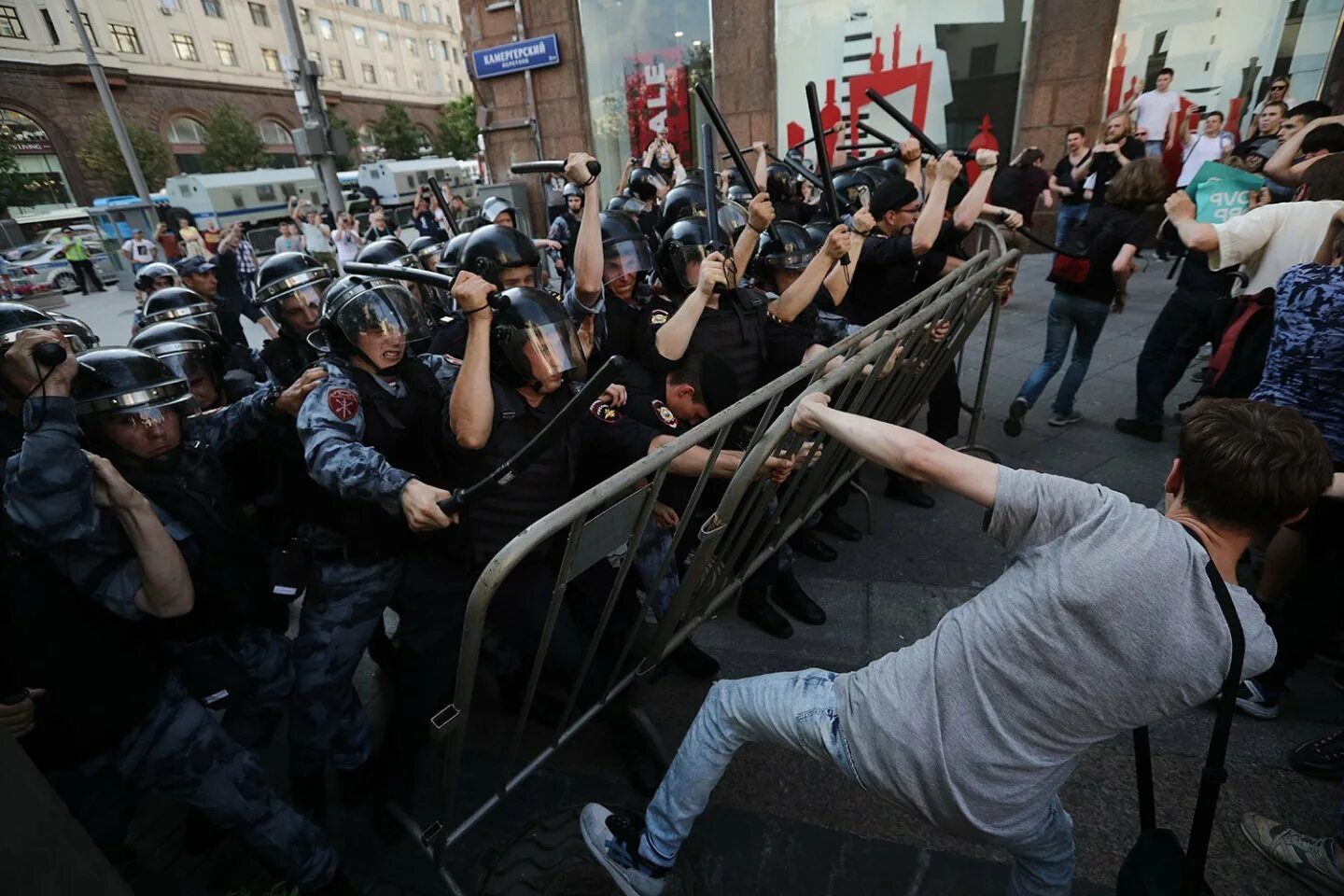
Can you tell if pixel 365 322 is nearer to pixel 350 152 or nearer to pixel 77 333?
pixel 77 333

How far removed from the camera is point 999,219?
4.96 metres

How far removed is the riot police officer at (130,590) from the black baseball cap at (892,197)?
408 cm

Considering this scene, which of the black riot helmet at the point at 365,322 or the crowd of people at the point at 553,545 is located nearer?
the crowd of people at the point at 553,545

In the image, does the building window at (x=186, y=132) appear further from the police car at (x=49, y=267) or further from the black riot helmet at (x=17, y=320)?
the black riot helmet at (x=17, y=320)

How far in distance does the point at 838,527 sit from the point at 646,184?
4.80 m

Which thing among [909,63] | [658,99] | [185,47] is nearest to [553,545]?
[909,63]

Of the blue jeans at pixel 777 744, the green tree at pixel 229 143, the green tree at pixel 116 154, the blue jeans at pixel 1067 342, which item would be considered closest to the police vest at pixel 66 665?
the blue jeans at pixel 777 744

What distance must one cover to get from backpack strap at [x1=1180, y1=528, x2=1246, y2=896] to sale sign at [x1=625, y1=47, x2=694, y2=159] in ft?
43.2

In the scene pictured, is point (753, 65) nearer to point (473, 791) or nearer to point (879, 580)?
point (879, 580)

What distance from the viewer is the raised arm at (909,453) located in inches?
58.1

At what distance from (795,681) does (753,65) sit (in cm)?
1243

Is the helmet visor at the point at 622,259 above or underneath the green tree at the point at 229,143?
underneath

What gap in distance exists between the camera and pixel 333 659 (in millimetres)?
2467

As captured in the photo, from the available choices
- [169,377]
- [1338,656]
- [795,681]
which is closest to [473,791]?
[795,681]
